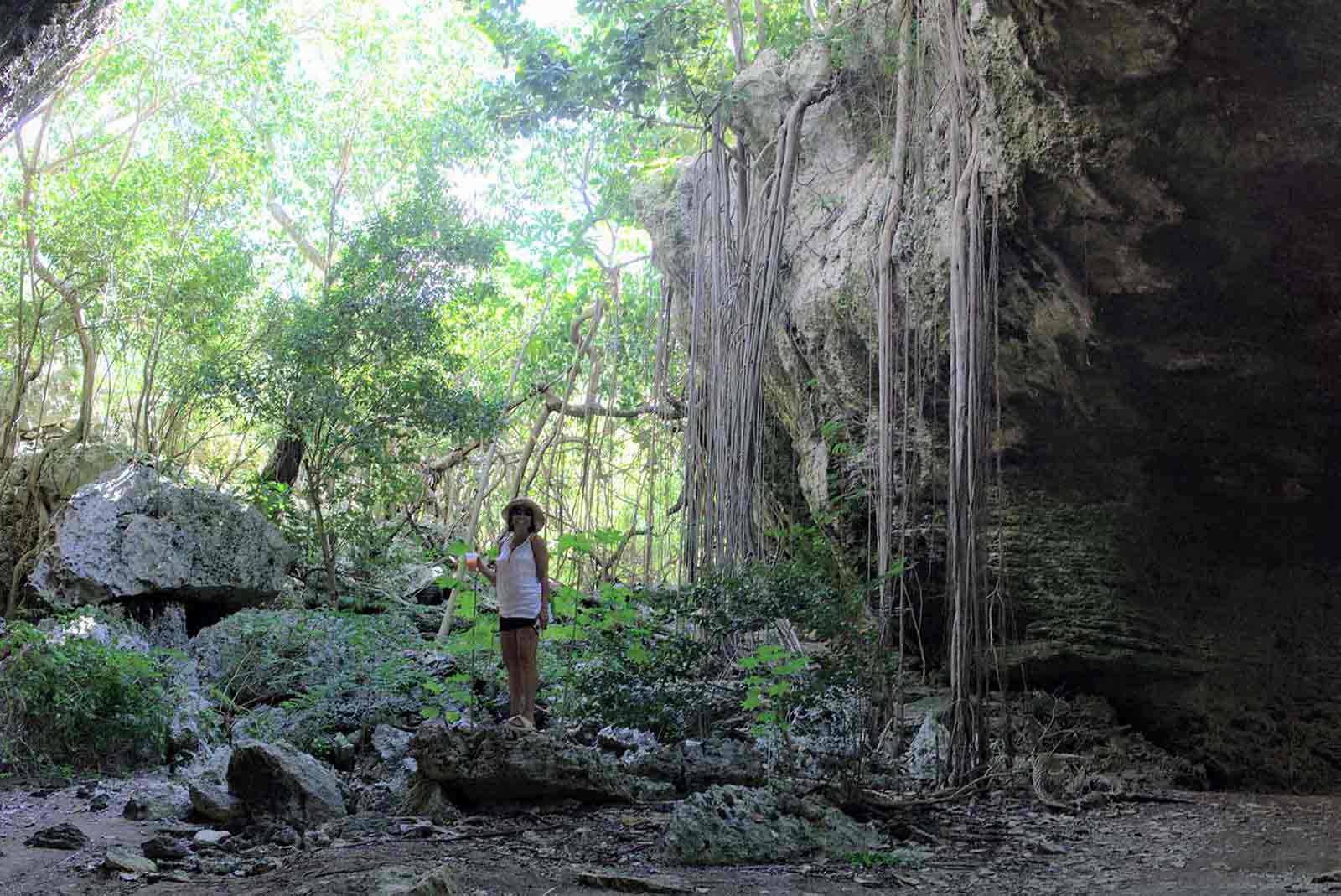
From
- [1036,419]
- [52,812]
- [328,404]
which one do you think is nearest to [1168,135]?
[1036,419]

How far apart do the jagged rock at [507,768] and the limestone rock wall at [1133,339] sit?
1.83 metres

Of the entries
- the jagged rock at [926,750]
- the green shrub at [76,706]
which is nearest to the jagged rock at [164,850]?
the green shrub at [76,706]

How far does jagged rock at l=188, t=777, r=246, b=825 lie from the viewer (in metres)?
4.02

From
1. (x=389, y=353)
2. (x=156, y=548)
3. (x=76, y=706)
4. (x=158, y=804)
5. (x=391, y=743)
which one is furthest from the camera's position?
(x=389, y=353)

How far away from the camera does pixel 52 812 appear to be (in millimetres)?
4355

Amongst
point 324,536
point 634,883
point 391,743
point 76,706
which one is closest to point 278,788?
point 391,743

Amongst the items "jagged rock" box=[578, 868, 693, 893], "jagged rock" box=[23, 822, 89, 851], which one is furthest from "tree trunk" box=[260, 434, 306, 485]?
"jagged rock" box=[578, 868, 693, 893]

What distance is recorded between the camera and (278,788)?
13.3 feet

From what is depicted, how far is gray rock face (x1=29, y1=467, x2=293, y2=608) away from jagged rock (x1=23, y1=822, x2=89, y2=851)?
15.4 ft

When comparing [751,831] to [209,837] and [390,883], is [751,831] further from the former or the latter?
[209,837]

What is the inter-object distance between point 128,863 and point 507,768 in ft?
3.87

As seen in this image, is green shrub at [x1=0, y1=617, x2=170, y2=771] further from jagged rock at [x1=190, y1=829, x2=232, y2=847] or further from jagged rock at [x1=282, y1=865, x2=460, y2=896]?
jagged rock at [x1=282, y1=865, x2=460, y2=896]

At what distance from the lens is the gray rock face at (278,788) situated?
4.01 m

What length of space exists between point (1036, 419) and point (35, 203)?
8387mm
